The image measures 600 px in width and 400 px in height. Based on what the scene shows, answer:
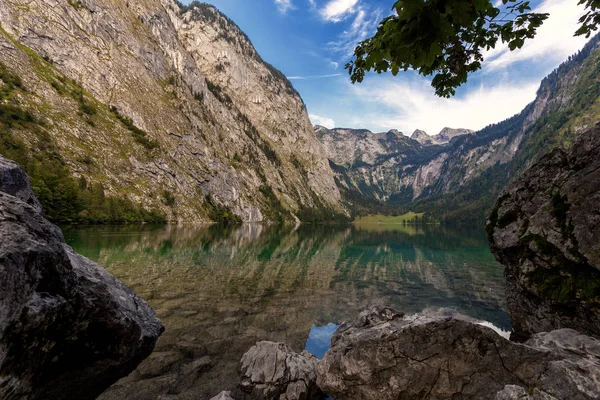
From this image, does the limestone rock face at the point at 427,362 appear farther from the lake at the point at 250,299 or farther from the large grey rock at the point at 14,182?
the large grey rock at the point at 14,182

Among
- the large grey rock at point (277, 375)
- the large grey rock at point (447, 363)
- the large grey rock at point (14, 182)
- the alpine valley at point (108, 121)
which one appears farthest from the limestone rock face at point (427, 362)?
the alpine valley at point (108, 121)

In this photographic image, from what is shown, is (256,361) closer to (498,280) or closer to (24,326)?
(24,326)

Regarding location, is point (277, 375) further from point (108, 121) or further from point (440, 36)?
point (108, 121)

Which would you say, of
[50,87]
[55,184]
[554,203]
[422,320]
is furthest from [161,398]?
[50,87]

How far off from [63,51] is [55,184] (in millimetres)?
93793

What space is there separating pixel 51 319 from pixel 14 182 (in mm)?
5593

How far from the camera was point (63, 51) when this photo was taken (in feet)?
428

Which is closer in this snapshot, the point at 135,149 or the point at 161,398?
the point at 161,398

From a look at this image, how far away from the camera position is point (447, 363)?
23.6 feet

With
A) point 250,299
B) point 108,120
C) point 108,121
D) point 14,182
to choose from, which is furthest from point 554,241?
point 108,120

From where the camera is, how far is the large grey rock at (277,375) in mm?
8883

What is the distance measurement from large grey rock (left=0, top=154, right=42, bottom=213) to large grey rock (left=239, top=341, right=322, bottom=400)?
8.69 m

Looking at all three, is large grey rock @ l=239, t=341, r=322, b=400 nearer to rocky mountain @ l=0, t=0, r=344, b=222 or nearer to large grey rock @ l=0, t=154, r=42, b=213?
large grey rock @ l=0, t=154, r=42, b=213

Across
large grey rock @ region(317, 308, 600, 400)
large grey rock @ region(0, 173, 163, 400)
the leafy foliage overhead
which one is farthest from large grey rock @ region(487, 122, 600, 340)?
large grey rock @ region(0, 173, 163, 400)
